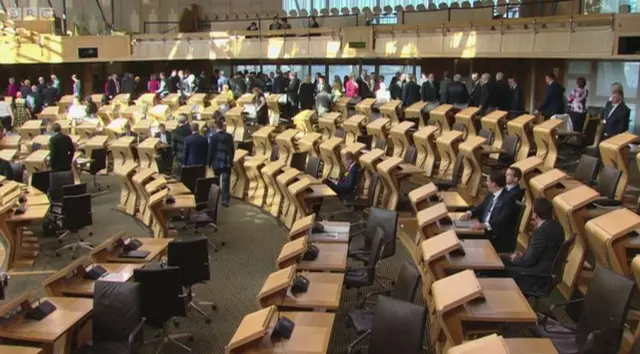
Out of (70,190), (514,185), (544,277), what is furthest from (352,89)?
(544,277)

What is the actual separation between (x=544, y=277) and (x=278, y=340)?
2.72 meters

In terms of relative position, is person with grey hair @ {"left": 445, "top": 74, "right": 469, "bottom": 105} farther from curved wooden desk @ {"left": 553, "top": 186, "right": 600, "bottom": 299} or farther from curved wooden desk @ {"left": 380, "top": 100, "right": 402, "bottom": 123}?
curved wooden desk @ {"left": 553, "top": 186, "right": 600, "bottom": 299}

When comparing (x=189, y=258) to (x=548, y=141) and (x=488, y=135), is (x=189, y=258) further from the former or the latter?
(x=488, y=135)

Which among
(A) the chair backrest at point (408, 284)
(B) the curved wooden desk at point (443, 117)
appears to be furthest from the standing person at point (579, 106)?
(A) the chair backrest at point (408, 284)

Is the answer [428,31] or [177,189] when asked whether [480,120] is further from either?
[177,189]

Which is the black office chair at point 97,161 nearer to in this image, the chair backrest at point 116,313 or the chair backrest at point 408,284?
the chair backrest at point 116,313

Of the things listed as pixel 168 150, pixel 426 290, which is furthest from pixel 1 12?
pixel 426 290

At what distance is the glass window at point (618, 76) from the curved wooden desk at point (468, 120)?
386 centimetres

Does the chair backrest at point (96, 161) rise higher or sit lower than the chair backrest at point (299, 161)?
lower

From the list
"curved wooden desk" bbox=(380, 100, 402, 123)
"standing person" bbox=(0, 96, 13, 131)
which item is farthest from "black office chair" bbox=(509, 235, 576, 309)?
"standing person" bbox=(0, 96, 13, 131)

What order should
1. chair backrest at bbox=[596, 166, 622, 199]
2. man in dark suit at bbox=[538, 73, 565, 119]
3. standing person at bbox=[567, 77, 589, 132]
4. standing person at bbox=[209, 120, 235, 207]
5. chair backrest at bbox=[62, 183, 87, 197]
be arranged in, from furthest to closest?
man in dark suit at bbox=[538, 73, 565, 119] < standing person at bbox=[567, 77, 589, 132] < standing person at bbox=[209, 120, 235, 207] < chair backrest at bbox=[62, 183, 87, 197] < chair backrest at bbox=[596, 166, 622, 199]

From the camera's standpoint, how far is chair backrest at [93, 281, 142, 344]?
5.79 meters

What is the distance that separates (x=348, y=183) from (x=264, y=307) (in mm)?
5054

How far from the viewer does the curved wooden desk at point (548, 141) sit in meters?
10.7
